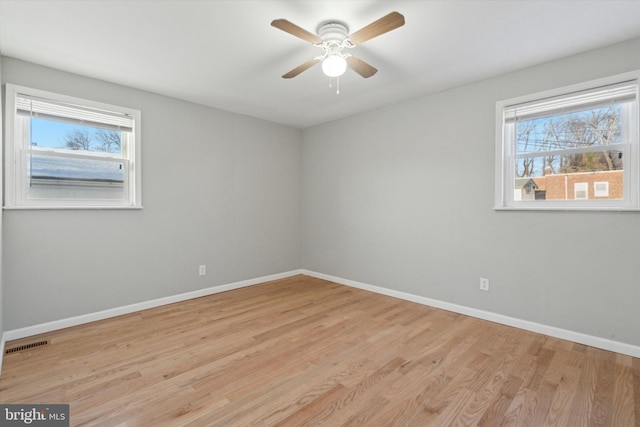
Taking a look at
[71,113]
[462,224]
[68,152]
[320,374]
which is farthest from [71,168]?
[462,224]

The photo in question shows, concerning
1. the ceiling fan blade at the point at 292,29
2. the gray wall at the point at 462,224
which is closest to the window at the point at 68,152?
the ceiling fan blade at the point at 292,29

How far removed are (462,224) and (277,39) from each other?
8.57 ft

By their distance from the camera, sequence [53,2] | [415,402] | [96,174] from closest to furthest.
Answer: [415,402] → [53,2] → [96,174]

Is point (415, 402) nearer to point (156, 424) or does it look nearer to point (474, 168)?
point (156, 424)

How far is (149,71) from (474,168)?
137 inches

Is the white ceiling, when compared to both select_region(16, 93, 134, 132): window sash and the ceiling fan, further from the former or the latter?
select_region(16, 93, 134, 132): window sash

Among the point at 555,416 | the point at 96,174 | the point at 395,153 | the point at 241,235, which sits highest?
the point at 395,153

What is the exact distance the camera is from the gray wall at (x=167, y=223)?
107 inches

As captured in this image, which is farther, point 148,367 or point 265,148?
point 265,148

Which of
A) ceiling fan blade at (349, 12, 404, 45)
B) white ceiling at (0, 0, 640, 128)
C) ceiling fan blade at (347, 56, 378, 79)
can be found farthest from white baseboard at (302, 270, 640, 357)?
ceiling fan blade at (349, 12, 404, 45)

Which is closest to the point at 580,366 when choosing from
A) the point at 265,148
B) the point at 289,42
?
the point at 289,42

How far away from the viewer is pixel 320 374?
Answer: 2.05 metres

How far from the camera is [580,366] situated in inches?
84.9

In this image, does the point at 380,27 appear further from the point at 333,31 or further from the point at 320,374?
the point at 320,374
